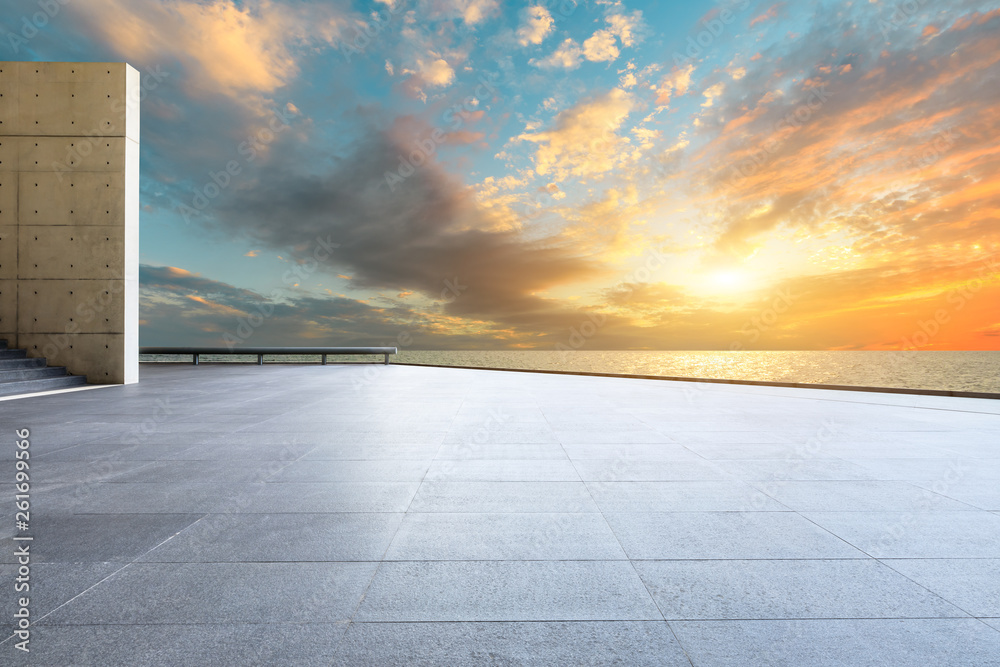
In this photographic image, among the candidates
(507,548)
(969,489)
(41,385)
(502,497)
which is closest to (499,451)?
(502,497)

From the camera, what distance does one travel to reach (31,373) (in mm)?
13039

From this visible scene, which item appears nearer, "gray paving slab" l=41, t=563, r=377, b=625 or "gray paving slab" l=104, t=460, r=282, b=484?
"gray paving slab" l=41, t=563, r=377, b=625

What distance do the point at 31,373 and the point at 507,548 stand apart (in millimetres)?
15703

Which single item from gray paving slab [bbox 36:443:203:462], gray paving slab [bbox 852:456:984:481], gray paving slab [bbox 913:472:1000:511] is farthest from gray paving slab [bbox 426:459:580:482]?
gray paving slab [bbox 913:472:1000:511]

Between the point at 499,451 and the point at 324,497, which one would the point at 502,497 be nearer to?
the point at 324,497

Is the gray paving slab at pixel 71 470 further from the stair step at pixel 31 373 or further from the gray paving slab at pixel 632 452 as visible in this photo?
the stair step at pixel 31 373

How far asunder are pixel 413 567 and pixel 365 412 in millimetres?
6419

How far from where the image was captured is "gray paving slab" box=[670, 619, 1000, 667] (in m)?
2.24

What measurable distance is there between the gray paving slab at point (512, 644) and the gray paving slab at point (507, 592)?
0.23 ft

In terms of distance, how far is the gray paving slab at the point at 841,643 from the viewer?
7.36 ft

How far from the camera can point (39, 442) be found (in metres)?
6.52

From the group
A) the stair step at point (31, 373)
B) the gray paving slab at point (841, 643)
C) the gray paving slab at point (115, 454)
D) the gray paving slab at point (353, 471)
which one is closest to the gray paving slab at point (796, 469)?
the gray paving slab at point (841, 643)

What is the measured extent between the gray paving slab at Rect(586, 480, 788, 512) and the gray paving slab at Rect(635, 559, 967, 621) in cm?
97

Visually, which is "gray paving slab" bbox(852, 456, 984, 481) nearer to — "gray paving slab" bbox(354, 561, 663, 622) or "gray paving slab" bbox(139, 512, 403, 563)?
"gray paving slab" bbox(354, 561, 663, 622)
